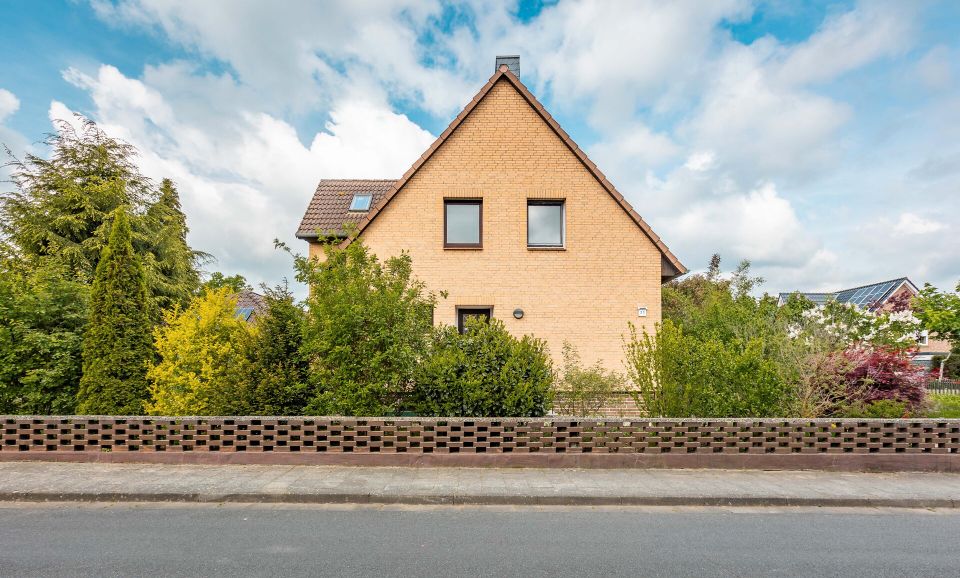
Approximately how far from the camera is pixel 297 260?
821 cm

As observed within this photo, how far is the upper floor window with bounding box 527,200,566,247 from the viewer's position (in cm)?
1285

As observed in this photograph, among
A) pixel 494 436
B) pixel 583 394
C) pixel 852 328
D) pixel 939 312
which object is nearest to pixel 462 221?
pixel 583 394

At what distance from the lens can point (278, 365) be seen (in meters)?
7.87

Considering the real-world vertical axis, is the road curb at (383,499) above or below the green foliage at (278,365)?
below

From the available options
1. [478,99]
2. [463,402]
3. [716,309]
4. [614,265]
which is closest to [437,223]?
[478,99]

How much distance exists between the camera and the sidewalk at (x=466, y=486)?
19.7 feet

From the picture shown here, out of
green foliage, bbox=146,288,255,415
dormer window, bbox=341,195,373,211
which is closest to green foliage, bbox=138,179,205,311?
dormer window, bbox=341,195,373,211

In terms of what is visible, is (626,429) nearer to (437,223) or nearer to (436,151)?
(437,223)

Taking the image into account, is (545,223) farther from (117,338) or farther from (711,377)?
(117,338)

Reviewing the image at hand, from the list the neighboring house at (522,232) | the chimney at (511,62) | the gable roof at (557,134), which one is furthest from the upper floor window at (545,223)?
the chimney at (511,62)

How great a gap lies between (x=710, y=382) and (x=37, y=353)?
1146 centimetres

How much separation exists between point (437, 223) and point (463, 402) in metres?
6.27

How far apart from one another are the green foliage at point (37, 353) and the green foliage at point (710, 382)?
9.98m

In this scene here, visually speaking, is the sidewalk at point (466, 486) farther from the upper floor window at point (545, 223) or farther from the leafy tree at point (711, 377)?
the upper floor window at point (545, 223)
